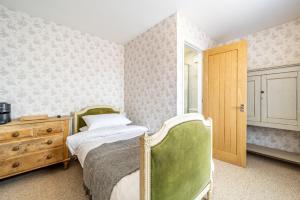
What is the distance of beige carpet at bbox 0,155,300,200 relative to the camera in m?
1.63

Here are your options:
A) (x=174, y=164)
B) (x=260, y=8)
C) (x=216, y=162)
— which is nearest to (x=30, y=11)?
(x=174, y=164)

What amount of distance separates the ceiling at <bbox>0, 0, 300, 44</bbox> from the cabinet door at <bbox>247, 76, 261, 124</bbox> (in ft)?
3.33

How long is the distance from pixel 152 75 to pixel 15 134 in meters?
2.16

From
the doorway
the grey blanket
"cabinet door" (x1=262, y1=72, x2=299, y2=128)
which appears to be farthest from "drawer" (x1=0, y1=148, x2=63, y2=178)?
"cabinet door" (x1=262, y1=72, x2=299, y2=128)

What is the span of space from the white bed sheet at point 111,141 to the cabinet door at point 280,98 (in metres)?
2.23

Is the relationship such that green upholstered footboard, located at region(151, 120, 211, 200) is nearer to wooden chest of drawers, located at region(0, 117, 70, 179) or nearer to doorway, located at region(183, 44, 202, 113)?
wooden chest of drawers, located at region(0, 117, 70, 179)

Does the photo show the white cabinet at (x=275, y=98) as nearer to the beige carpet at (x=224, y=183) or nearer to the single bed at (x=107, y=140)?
the beige carpet at (x=224, y=183)

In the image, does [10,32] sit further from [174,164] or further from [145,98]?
[174,164]

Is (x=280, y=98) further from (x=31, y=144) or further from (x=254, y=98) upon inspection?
(x=31, y=144)

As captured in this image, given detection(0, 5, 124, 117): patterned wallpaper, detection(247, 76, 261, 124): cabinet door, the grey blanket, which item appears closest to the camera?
the grey blanket

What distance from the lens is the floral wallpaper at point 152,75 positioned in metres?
2.33

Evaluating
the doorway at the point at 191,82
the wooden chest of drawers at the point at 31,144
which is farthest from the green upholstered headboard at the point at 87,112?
the doorway at the point at 191,82

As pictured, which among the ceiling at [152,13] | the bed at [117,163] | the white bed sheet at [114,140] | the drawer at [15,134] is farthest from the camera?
the ceiling at [152,13]

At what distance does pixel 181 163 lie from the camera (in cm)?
100
